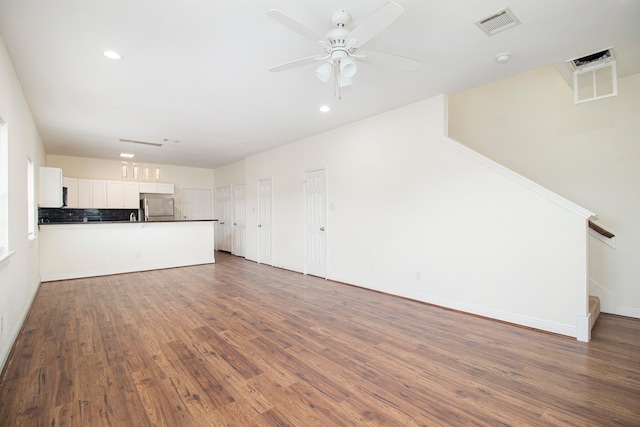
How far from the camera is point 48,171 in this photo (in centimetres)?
538

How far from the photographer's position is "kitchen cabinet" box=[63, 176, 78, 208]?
6.98 metres

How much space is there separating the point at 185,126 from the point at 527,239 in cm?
511

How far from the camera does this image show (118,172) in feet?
26.0

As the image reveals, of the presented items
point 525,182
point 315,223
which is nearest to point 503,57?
point 525,182

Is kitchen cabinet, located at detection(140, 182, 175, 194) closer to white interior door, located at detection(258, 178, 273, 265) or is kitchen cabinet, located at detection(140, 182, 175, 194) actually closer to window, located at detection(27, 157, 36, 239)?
white interior door, located at detection(258, 178, 273, 265)

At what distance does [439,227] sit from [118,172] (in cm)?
816

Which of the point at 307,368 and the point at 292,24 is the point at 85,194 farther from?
the point at 292,24

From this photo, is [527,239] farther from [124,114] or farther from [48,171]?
[48,171]

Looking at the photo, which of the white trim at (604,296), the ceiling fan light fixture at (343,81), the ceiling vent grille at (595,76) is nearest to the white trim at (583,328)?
the white trim at (604,296)

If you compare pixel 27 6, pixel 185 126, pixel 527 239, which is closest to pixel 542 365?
pixel 527 239

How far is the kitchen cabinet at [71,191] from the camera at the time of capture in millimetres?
6984

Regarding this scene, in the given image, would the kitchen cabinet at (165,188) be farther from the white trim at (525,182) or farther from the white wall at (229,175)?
the white trim at (525,182)

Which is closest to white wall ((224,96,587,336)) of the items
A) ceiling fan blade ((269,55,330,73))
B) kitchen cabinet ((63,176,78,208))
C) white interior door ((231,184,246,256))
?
ceiling fan blade ((269,55,330,73))

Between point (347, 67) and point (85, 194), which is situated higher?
point (347, 67)
